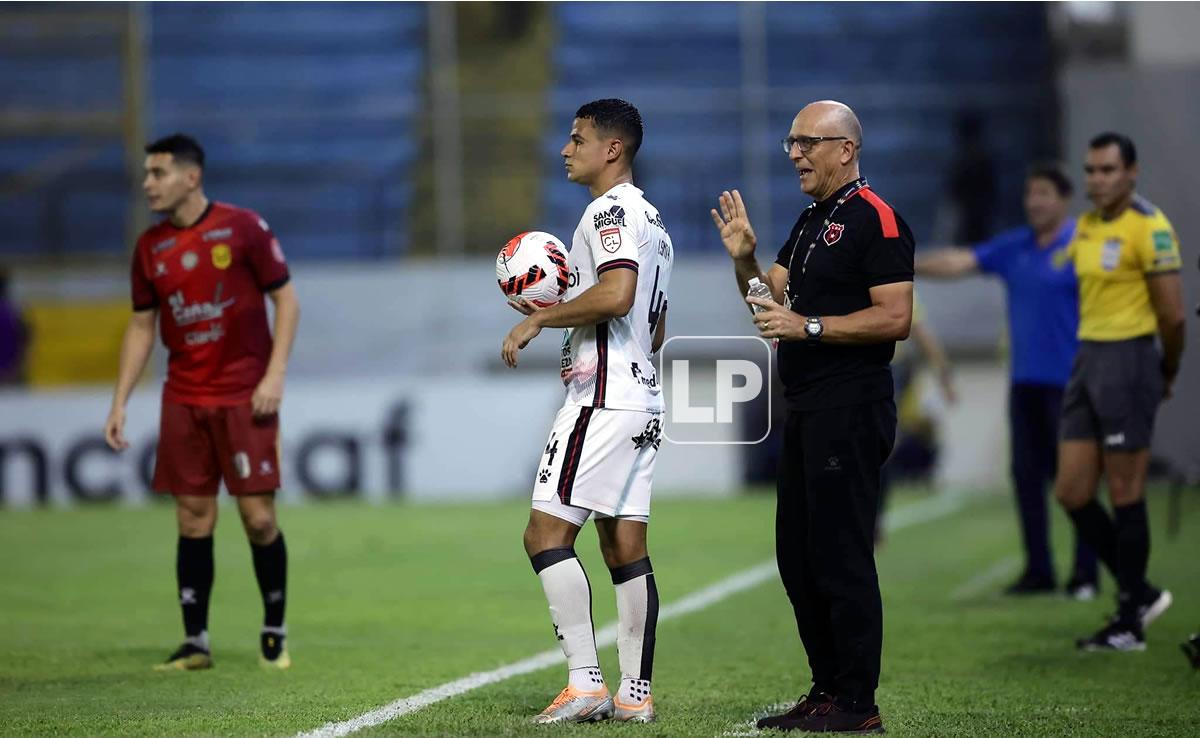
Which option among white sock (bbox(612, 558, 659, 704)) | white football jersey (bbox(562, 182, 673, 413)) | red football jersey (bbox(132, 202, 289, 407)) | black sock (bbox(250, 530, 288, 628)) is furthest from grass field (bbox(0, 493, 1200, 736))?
red football jersey (bbox(132, 202, 289, 407))

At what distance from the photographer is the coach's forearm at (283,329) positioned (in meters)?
7.26

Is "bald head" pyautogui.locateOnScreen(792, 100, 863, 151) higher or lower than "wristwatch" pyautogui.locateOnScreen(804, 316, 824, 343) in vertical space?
higher

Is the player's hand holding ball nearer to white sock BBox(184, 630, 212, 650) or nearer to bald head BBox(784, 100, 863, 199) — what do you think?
bald head BBox(784, 100, 863, 199)

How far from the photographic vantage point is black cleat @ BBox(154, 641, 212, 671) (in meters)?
7.11

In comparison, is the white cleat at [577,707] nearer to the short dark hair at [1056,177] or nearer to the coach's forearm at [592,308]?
the coach's forearm at [592,308]

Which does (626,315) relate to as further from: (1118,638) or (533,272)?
(1118,638)

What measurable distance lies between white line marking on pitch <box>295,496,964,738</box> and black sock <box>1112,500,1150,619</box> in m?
2.32

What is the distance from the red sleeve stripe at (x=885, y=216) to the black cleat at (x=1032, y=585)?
489cm

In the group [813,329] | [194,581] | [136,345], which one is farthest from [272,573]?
[813,329]

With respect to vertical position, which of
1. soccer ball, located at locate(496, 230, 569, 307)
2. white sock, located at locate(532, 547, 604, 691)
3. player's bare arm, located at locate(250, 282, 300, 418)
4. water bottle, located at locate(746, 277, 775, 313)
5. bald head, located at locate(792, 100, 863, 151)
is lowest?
white sock, located at locate(532, 547, 604, 691)

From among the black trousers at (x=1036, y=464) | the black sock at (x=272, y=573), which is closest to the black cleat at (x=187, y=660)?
the black sock at (x=272, y=573)

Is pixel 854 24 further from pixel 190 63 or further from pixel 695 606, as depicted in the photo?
pixel 695 606

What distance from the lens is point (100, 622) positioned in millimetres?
8898

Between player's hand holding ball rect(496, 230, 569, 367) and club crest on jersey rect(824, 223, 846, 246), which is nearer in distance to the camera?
club crest on jersey rect(824, 223, 846, 246)
